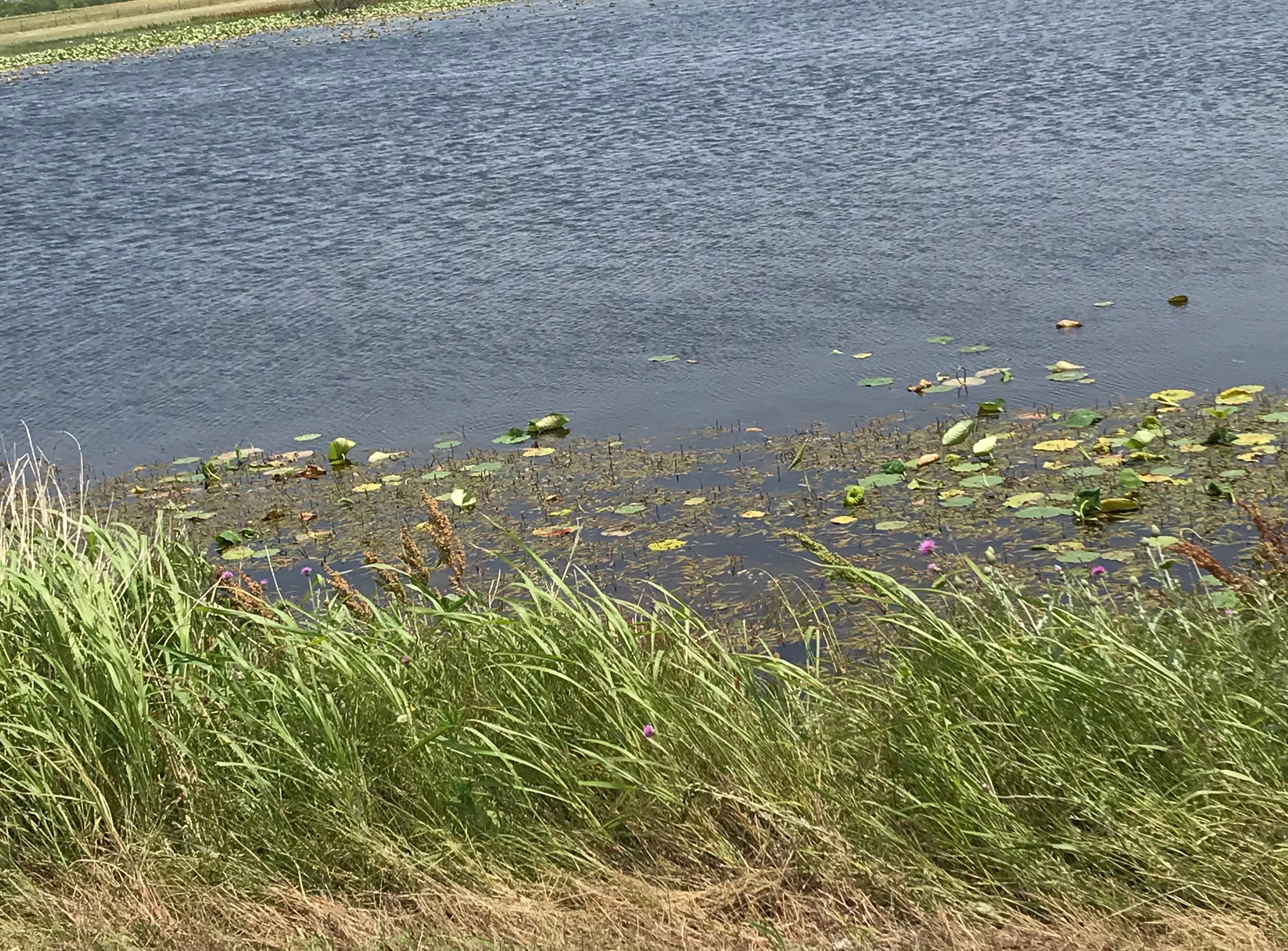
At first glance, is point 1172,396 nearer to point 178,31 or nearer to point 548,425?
point 548,425

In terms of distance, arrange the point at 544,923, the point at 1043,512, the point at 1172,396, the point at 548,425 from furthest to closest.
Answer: the point at 548,425 → the point at 1172,396 → the point at 1043,512 → the point at 544,923

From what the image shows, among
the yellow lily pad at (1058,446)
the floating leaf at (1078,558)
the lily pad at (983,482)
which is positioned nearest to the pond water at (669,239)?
the yellow lily pad at (1058,446)

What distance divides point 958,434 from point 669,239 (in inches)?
248

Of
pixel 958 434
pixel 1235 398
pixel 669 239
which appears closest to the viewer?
pixel 958 434

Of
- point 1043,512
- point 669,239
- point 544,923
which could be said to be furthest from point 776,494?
point 669,239

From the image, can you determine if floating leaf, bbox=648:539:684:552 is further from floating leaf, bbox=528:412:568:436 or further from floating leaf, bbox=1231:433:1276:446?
floating leaf, bbox=1231:433:1276:446

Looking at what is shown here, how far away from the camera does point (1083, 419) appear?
25.1ft

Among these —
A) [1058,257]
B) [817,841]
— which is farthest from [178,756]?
[1058,257]

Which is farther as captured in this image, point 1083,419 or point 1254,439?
point 1083,419

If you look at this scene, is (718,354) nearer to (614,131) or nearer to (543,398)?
(543,398)

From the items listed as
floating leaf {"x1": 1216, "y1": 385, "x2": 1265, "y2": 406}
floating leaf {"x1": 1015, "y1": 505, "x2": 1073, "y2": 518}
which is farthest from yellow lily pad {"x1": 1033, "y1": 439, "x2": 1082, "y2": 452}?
floating leaf {"x1": 1216, "y1": 385, "x2": 1265, "y2": 406}

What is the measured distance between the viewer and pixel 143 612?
4.70m

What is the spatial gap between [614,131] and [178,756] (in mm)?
15639

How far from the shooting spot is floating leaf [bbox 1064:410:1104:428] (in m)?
7.63
